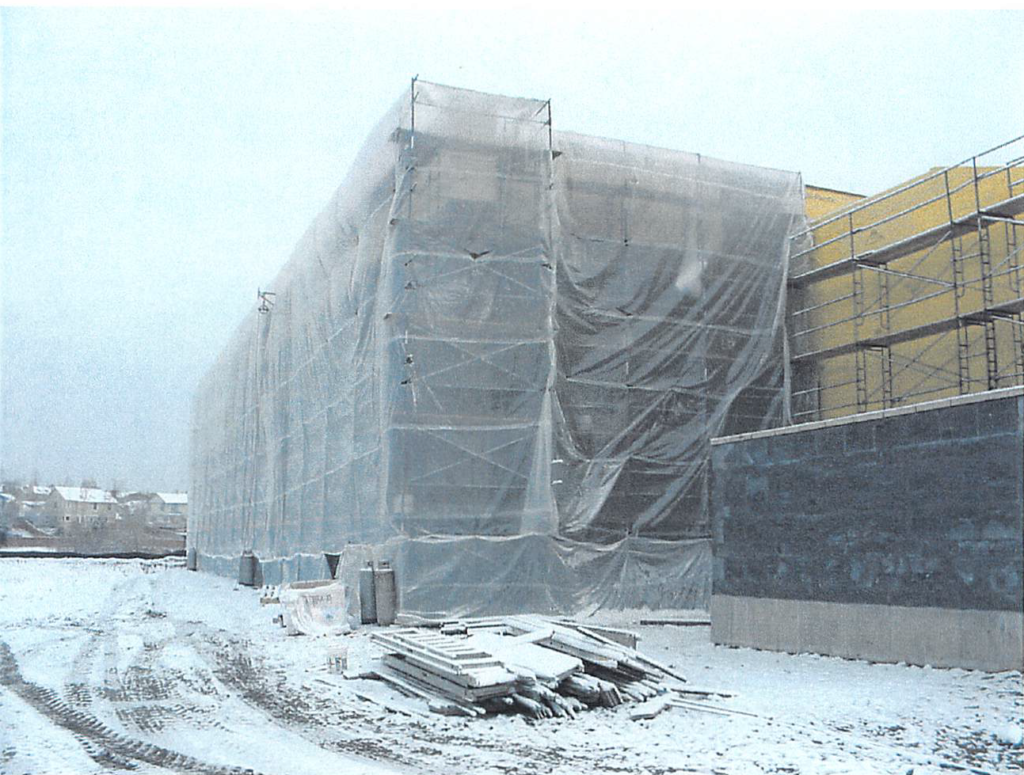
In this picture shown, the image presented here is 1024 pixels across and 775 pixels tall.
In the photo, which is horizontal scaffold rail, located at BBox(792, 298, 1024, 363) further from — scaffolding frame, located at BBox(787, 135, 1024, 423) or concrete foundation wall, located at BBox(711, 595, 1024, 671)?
concrete foundation wall, located at BBox(711, 595, 1024, 671)

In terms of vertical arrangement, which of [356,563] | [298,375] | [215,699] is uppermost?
[298,375]

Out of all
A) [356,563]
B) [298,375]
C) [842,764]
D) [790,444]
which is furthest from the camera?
[298,375]

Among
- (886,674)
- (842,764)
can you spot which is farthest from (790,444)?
(842,764)

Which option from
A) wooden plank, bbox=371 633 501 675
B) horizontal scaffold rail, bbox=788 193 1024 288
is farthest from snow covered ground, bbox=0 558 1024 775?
horizontal scaffold rail, bbox=788 193 1024 288

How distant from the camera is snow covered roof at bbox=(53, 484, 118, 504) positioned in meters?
109

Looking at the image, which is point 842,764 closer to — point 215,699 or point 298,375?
point 215,699

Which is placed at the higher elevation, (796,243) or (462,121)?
(462,121)

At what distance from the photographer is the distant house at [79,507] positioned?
10125 cm

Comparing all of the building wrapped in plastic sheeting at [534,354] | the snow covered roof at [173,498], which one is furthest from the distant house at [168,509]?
the building wrapped in plastic sheeting at [534,354]

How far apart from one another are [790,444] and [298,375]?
14.0 metres

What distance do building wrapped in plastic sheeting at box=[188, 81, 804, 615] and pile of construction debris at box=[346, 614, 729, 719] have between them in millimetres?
5167

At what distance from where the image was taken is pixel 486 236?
59.0 ft

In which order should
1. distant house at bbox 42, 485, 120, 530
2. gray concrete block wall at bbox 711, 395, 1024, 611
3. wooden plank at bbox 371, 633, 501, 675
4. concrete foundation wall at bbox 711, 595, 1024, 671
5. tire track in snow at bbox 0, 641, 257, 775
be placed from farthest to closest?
distant house at bbox 42, 485, 120, 530 < gray concrete block wall at bbox 711, 395, 1024, 611 < concrete foundation wall at bbox 711, 595, 1024, 671 < wooden plank at bbox 371, 633, 501, 675 < tire track in snow at bbox 0, 641, 257, 775

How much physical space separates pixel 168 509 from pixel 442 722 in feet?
392
